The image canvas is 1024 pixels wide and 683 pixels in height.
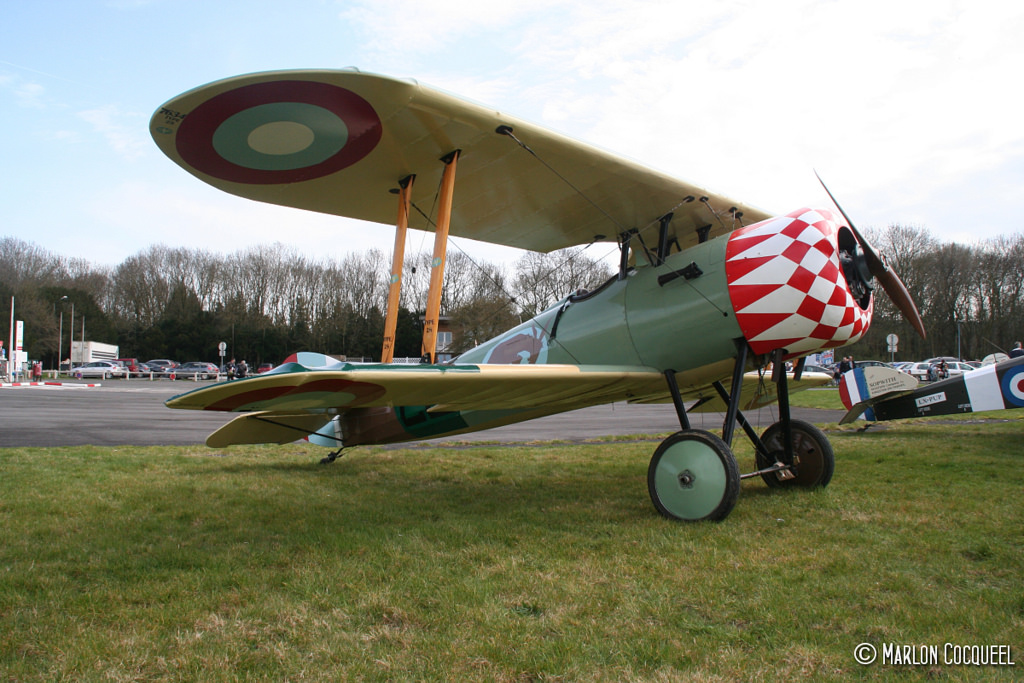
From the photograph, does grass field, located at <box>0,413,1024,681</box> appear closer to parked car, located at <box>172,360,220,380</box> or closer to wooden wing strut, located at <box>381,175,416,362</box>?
wooden wing strut, located at <box>381,175,416,362</box>

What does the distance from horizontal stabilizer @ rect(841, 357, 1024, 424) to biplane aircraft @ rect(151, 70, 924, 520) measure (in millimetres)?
3995

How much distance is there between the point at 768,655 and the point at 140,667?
231cm

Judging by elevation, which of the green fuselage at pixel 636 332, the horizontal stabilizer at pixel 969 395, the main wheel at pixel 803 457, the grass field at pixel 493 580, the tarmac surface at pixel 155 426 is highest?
the green fuselage at pixel 636 332

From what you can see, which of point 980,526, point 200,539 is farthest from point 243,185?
point 980,526

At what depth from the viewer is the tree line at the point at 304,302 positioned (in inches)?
1895

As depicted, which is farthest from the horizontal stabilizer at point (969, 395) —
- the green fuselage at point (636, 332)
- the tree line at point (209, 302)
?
the tree line at point (209, 302)

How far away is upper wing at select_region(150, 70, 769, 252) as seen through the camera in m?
3.96

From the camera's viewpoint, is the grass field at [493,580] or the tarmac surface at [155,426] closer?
the grass field at [493,580]

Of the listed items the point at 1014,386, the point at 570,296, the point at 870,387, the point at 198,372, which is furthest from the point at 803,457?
the point at 198,372

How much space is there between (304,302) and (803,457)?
60.7 metres

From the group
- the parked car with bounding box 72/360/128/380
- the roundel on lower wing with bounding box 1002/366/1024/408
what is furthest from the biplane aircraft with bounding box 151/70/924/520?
the parked car with bounding box 72/360/128/380

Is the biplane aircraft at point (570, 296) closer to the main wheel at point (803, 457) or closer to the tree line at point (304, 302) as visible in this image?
the main wheel at point (803, 457)

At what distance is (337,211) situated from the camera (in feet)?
20.1

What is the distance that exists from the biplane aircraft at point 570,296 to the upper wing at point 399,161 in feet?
0.06
